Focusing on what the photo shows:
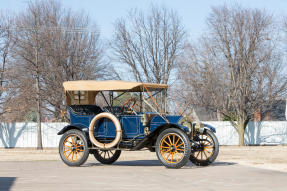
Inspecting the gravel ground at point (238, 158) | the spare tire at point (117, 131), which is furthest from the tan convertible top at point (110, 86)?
the gravel ground at point (238, 158)

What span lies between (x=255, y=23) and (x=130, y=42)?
27.6ft

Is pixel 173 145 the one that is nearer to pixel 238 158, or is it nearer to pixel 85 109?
pixel 85 109

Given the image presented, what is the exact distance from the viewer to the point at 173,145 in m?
13.4

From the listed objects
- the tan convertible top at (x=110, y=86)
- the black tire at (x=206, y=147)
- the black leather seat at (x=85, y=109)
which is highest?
the tan convertible top at (x=110, y=86)

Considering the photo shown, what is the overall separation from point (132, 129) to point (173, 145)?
4.80 ft

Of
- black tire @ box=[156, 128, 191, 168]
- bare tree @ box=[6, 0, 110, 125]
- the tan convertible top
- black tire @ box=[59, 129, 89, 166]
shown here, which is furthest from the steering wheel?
bare tree @ box=[6, 0, 110, 125]

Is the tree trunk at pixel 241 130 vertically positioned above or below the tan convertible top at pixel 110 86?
below

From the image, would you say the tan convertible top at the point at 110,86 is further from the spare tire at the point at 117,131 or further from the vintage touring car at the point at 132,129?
the spare tire at the point at 117,131

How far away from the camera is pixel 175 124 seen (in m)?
13.5

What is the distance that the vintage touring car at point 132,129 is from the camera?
1357cm

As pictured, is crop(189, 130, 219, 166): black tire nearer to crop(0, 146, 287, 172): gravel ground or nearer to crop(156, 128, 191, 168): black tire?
crop(156, 128, 191, 168): black tire

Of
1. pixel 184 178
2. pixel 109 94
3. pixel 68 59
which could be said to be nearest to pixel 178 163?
pixel 184 178

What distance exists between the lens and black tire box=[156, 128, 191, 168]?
1310 centimetres

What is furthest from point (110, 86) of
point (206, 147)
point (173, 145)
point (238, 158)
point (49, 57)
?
point (49, 57)
